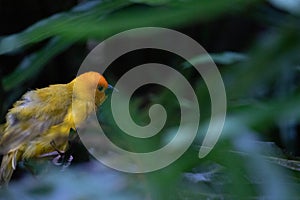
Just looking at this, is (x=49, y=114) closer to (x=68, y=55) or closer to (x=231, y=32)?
(x=68, y=55)

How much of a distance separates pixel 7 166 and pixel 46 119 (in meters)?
0.06

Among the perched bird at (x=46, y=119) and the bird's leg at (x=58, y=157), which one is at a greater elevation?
the perched bird at (x=46, y=119)

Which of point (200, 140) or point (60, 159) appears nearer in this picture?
point (200, 140)

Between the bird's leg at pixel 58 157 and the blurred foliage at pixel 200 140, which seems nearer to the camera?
the blurred foliage at pixel 200 140

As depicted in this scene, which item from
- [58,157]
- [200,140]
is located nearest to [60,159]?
[58,157]

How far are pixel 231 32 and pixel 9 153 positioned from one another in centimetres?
108

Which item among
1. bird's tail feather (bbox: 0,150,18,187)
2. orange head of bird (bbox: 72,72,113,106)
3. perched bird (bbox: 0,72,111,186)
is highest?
orange head of bird (bbox: 72,72,113,106)

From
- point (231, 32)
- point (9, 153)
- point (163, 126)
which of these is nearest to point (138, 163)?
point (163, 126)

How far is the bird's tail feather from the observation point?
21.2 inches

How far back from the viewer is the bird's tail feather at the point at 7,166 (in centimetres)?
54

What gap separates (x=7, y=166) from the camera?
0.56m

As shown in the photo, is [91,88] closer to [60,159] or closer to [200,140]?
[60,159]

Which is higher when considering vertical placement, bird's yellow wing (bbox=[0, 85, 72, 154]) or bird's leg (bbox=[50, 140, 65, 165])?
bird's yellow wing (bbox=[0, 85, 72, 154])

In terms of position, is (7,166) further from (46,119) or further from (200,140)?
(200,140)
